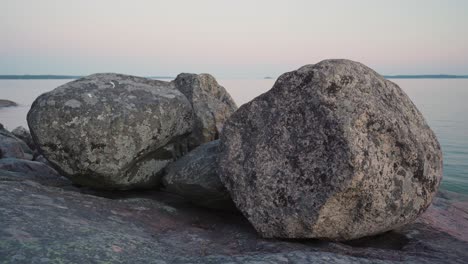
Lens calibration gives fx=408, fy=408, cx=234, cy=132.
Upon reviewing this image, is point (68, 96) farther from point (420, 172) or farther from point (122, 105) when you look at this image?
point (420, 172)

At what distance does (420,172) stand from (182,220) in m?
3.60

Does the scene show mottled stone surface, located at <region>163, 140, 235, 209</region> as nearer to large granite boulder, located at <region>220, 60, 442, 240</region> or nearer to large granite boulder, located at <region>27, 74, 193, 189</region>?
large granite boulder, located at <region>27, 74, 193, 189</region>

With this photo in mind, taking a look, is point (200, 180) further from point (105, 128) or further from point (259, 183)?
point (105, 128)

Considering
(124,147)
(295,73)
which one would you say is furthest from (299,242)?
(124,147)

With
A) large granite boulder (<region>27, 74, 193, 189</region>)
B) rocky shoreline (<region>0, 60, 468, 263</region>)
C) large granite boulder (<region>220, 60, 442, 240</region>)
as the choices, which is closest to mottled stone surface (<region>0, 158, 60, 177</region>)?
rocky shoreline (<region>0, 60, 468, 263</region>)

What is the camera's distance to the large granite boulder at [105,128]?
6.67 metres

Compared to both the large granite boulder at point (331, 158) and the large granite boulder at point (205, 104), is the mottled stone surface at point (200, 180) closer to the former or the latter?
the large granite boulder at point (331, 158)

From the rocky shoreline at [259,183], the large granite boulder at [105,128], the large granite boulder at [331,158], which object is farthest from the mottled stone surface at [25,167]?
the large granite boulder at [331,158]

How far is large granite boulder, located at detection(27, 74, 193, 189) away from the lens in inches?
263

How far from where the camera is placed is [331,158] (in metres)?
5.11

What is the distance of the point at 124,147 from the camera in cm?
689

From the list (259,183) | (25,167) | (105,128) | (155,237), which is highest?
(105,128)

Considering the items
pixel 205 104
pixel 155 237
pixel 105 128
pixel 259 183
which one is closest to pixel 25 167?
pixel 105 128

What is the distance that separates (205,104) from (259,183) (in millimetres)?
4040
